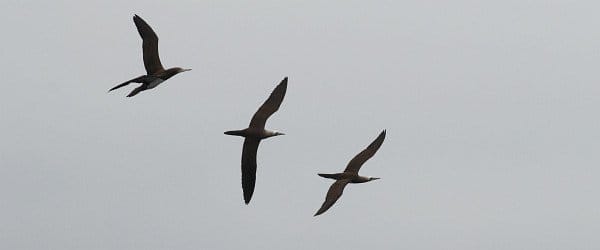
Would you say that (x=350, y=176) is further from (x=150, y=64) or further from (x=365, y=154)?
(x=150, y=64)

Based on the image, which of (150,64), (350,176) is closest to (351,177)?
(350,176)

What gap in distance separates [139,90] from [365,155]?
16179 mm

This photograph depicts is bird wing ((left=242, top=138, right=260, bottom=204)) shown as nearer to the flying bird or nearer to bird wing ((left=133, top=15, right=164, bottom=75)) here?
the flying bird

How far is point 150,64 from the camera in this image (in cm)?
8088

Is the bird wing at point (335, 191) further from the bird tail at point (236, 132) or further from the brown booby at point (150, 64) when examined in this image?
the brown booby at point (150, 64)

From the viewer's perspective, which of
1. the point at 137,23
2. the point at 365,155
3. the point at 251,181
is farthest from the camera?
the point at 365,155

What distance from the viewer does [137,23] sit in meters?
79.3

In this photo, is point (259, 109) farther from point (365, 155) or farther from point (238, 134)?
point (365, 155)

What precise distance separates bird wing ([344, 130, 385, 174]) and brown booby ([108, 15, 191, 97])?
14.0 meters

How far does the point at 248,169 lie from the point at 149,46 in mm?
9202

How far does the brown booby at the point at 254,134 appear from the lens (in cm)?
8156

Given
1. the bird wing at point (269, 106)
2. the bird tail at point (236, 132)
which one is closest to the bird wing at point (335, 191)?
the bird wing at point (269, 106)

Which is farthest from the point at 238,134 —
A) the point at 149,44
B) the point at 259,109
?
the point at 149,44

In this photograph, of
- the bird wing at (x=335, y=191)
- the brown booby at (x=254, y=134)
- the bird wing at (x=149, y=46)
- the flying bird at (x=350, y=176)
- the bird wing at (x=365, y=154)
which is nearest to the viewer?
the bird wing at (x=149, y=46)
